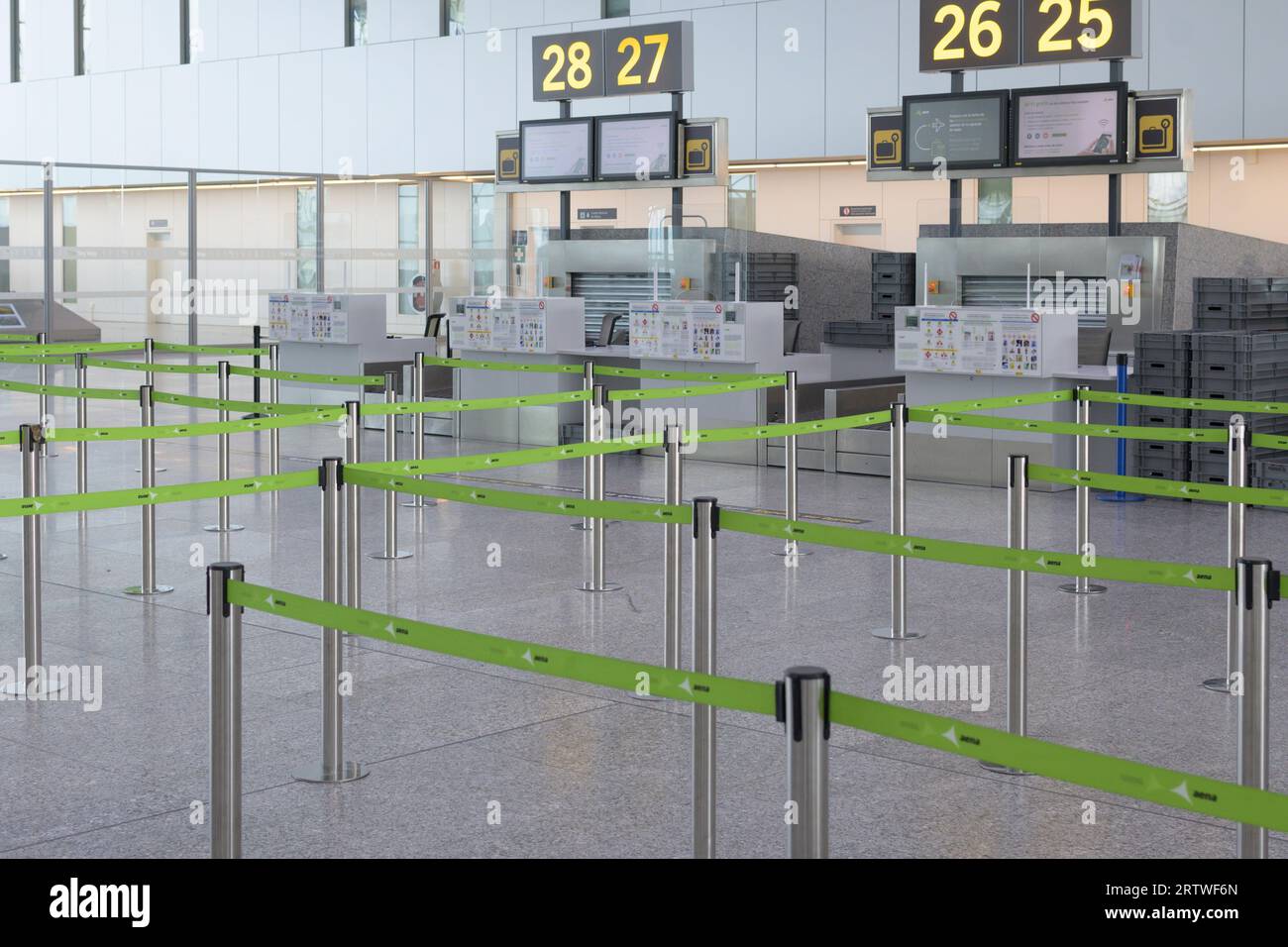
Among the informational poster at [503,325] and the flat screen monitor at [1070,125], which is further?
the informational poster at [503,325]

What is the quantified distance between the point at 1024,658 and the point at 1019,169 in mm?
10219

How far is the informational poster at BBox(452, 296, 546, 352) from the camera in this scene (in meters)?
15.3

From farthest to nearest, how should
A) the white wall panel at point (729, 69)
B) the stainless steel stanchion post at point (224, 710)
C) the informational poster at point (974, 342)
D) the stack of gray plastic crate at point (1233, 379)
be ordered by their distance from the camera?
the white wall panel at point (729, 69) → the informational poster at point (974, 342) → the stack of gray plastic crate at point (1233, 379) → the stainless steel stanchion post at point (224, 710)

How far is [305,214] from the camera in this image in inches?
941

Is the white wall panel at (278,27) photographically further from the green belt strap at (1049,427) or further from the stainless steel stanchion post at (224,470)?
the green belt strap at (1049,427)

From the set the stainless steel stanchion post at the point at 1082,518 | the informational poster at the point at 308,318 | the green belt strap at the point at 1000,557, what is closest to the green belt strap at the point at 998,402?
the stainless steel stanchion post at the point at 1082,518

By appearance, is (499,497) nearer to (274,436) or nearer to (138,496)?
(138,496)

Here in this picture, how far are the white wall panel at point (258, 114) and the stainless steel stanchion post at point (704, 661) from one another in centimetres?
2767

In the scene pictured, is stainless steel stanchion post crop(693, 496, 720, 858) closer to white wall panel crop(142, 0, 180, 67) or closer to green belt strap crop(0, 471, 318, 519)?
green belt strap crop(0, 471, 318, 519)

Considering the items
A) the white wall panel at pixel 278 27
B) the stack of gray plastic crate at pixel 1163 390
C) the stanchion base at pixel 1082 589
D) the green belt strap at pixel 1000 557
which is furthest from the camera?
the white wall panel at pixel 278 27

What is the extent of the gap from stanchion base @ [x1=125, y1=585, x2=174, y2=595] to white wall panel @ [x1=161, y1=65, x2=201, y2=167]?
25.5 metres

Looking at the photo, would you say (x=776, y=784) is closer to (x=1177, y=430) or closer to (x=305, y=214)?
(x=1177, y=430)

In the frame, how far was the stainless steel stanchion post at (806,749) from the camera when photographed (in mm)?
3014

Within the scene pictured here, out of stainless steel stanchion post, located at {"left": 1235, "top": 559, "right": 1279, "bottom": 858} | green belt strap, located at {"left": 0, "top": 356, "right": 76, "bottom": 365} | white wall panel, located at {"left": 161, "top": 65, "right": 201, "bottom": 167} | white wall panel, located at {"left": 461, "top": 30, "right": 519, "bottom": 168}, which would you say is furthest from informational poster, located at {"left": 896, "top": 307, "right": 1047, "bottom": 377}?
A: white wall panel, located at {"left": 161, "top": 65, "right": 201, "bottom": 167}
